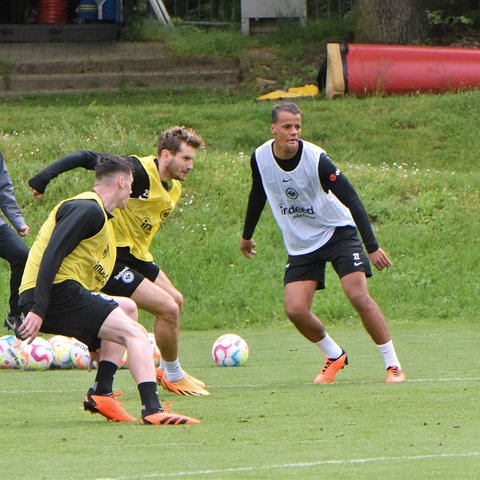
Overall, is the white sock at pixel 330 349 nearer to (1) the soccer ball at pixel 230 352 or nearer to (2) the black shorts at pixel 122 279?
(1) the soccer ball at pixel 230 352

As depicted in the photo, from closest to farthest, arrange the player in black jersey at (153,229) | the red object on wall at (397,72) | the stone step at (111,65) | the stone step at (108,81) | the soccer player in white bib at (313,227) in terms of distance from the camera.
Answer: the player in black jersey at (153,229) → the soccer player in white bib at (313,227) → the red object on wall at (397,72) → the stone step at (108,81) → the stone step at (111,65)

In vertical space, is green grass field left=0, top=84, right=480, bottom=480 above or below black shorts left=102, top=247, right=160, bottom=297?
below

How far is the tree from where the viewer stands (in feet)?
81.7

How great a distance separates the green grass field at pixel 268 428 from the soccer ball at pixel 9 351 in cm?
15

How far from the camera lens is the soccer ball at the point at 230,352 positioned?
11430 mm

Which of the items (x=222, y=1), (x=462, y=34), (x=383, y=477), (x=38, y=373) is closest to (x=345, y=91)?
(x=462, y=34)

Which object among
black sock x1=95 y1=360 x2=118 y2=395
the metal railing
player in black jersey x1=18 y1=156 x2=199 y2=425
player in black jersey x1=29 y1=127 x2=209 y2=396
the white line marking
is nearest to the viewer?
the white line marking

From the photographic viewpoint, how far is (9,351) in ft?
37.7

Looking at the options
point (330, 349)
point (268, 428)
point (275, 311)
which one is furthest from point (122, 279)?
point (275, 311)

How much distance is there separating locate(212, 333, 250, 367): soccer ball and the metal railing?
59.5ft

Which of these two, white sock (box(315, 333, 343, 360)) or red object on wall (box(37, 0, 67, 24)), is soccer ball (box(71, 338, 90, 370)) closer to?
white sock (box(315, 333, 343, 360))

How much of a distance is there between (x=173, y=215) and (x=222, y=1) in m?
12.0

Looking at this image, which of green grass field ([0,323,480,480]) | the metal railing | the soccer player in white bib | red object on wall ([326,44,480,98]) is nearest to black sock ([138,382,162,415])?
green grass field ([0,323,480,480])

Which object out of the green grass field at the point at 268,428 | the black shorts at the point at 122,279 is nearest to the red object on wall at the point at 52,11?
the green grass field at the point at 268,428
